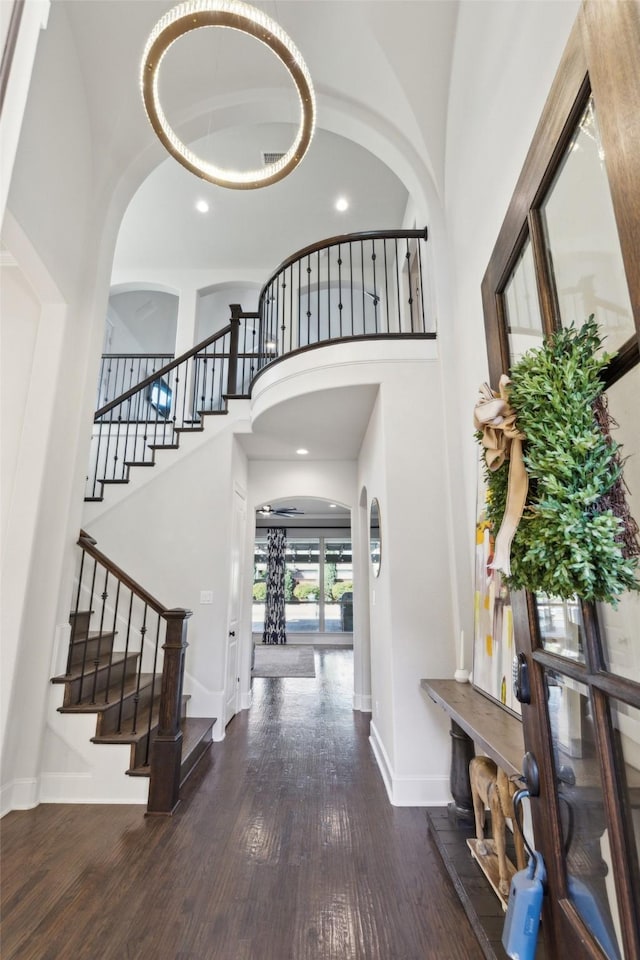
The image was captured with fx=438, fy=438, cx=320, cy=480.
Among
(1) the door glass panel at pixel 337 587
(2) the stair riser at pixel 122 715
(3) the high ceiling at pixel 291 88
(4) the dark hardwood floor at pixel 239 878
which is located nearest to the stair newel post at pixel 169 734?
(4) the dark hardwood floor at pixel 239 878

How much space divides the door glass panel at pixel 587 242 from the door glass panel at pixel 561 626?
1.89 ft

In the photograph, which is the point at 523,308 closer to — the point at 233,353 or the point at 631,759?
the point at 631,759

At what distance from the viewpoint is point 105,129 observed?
364 cm

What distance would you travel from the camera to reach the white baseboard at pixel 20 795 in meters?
2.93

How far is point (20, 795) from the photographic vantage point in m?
2.97

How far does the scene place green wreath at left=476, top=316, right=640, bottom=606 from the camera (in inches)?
31.5

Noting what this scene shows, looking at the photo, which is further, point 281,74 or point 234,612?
point 234,612

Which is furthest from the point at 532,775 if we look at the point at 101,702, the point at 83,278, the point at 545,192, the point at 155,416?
the point at 155,416

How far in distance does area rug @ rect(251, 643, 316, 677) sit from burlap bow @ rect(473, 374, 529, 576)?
729 centimetres

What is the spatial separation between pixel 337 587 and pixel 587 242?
11.6 m

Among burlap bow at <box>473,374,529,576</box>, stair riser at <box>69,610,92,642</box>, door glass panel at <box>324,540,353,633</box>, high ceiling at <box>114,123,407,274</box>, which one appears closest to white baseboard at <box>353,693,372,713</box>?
stair riser at <box>69,610,92,642</box>

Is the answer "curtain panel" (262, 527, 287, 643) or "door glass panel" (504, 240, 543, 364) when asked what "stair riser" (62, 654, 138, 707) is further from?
"curtain panel" (262, 527, 287, 643)

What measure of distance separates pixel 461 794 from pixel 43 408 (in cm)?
389

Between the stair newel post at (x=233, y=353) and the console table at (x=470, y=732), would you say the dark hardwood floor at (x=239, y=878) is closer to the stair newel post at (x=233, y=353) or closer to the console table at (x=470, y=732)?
the console table at (x=470, y=732)
